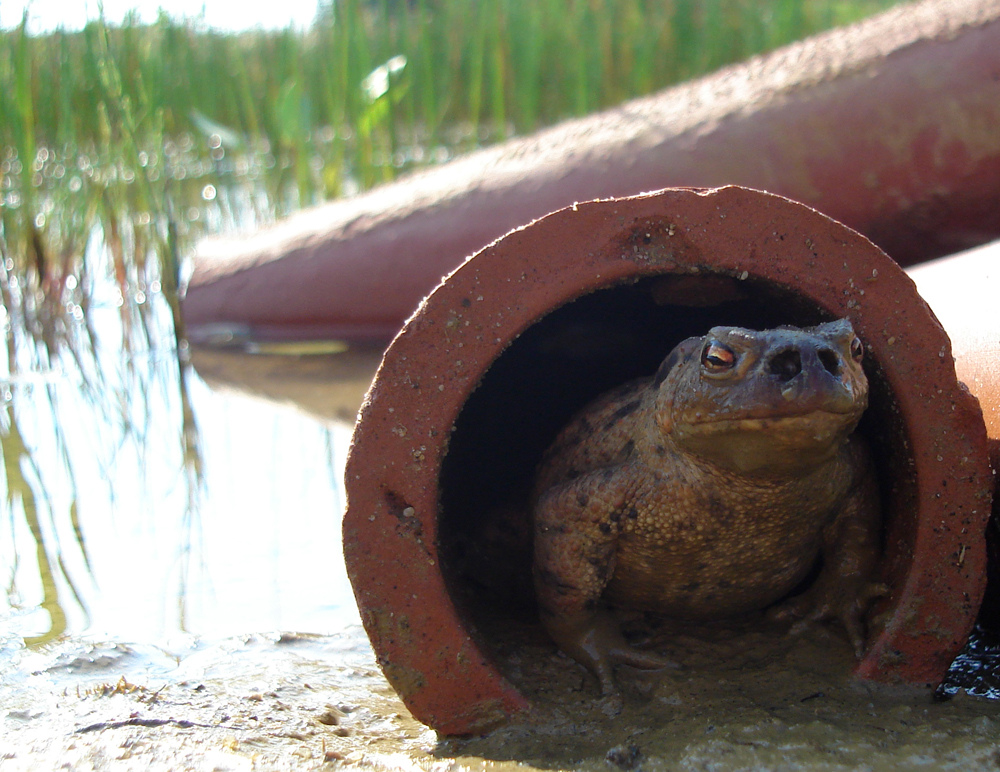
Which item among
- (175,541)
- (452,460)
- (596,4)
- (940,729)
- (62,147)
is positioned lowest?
(940,729)

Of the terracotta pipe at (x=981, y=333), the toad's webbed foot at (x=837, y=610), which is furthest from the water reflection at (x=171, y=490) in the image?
the terracotta pipe at (x=981, y=333)

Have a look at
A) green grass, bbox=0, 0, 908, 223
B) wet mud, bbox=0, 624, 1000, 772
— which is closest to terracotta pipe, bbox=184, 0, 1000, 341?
green grass, bbox=0, 0, 908, 223

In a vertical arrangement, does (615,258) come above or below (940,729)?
above

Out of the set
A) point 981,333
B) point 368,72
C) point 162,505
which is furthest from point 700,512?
point 368,72

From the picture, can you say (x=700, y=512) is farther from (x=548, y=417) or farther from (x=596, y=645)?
(x=548, y=417)

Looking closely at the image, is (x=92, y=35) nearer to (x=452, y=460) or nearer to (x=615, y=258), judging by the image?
(x=452, y=460)

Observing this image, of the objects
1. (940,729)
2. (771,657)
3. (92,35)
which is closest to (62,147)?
(92,35)

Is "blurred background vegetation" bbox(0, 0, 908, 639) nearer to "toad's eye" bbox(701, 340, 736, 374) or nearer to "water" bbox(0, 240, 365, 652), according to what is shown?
"water" bbox(0, 240, 365, 652)
